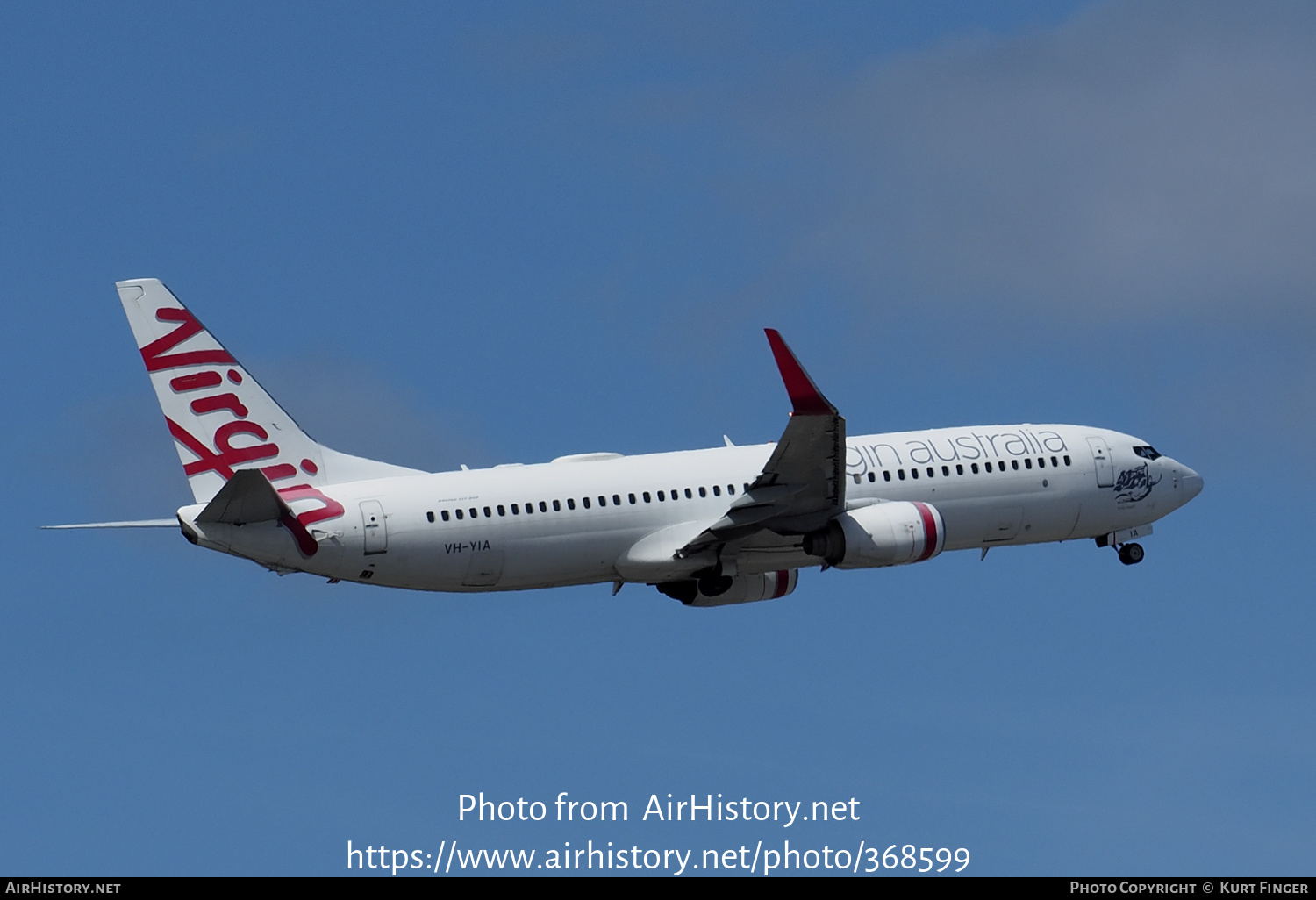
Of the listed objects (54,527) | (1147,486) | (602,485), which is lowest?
(54,527)

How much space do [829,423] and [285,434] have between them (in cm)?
1391

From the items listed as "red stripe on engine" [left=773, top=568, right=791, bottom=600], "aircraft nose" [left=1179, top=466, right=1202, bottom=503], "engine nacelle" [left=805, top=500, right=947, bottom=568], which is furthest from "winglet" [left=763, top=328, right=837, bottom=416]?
"aircraft nose" [left=1179, top=466, right=1202, bottom=503]

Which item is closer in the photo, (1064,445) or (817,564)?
(817,564)

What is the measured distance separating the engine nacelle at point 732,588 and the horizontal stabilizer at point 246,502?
42.2 ft

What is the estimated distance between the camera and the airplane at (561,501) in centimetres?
5247

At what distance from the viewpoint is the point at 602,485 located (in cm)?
5572

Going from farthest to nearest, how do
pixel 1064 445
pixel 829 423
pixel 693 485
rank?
pixel 1064 445, pixel 693 485, pixel 829 423

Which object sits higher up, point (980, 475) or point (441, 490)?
point (980, 475)

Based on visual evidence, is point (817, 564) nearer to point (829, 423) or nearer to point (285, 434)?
point (829, 423)

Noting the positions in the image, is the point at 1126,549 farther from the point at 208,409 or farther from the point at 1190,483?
the point at 208,409

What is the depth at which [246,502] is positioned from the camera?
5088cm

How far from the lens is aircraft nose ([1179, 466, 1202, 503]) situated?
66000mm

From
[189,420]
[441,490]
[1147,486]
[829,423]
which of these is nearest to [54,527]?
[189,420]

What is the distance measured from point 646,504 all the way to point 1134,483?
16715 mm
